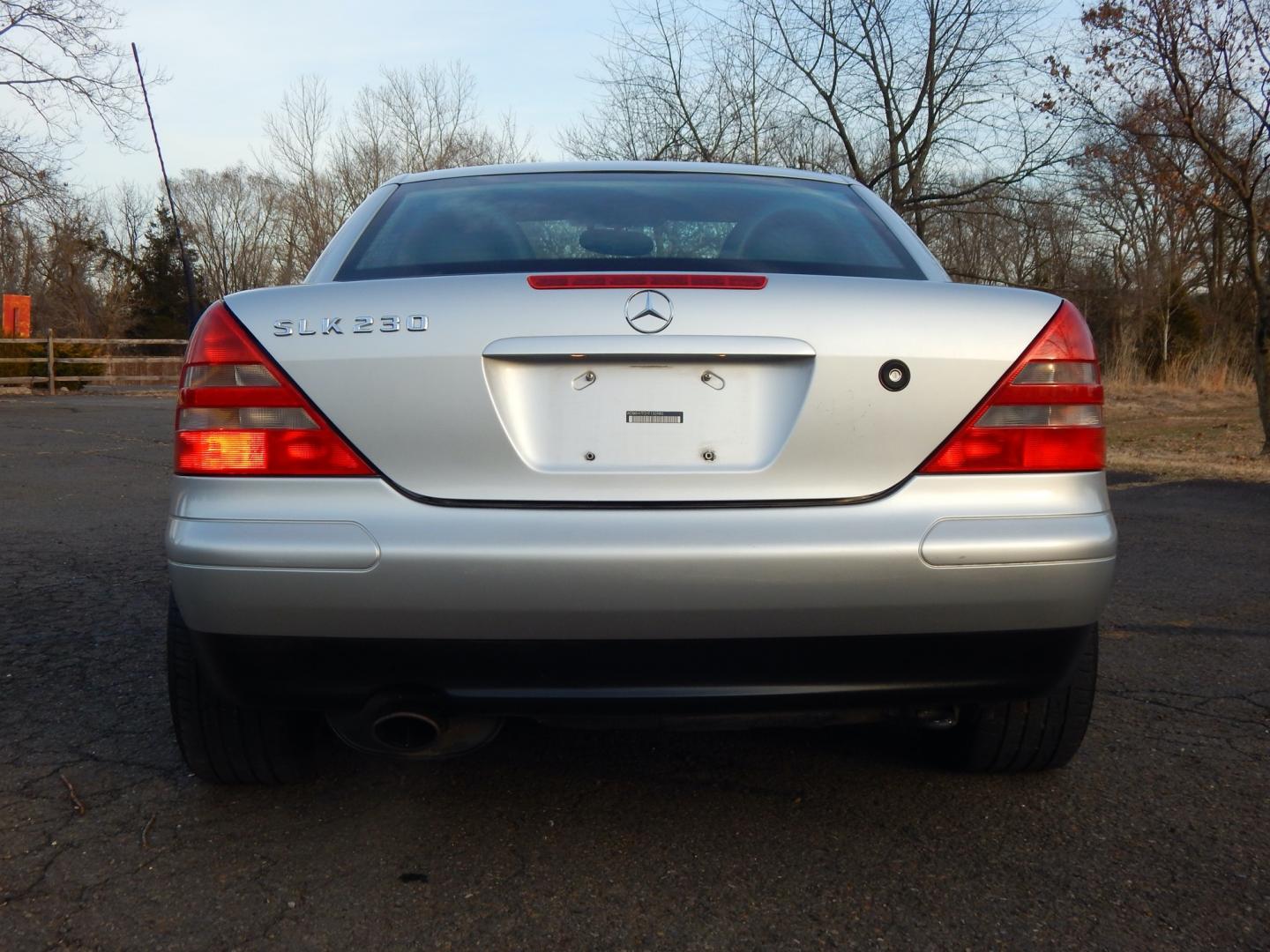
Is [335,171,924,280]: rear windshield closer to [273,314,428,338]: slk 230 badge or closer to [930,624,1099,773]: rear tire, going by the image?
[273,314,428,338]: slk 230 badge

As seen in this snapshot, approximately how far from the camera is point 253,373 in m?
2.18

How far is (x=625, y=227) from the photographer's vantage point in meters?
2.76

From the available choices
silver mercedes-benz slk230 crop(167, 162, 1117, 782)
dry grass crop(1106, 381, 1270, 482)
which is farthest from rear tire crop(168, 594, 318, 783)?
dry grass crop(1106, 381, 1270, 482)

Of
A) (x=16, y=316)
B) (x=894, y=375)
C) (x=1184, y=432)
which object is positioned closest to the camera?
(x=894, y=375)

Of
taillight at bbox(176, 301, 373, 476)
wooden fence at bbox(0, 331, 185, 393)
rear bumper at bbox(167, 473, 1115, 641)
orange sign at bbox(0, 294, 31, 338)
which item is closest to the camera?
rear bumper at bbox(167, 473, 1115, 641)

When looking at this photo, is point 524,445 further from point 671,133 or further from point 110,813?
point 671,133

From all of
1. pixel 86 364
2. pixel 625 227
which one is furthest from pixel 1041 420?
pixel 86 364

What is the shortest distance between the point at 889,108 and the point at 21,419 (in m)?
13.0

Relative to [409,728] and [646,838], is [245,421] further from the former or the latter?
[646,838]

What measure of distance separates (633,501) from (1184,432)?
14.7 metres

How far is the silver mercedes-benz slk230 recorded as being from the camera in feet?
6.73

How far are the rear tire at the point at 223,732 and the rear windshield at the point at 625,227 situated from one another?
0.91m

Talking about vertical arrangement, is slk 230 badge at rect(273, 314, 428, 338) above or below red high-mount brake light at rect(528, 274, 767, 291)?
below

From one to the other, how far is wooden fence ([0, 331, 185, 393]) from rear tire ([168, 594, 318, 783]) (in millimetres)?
27452
